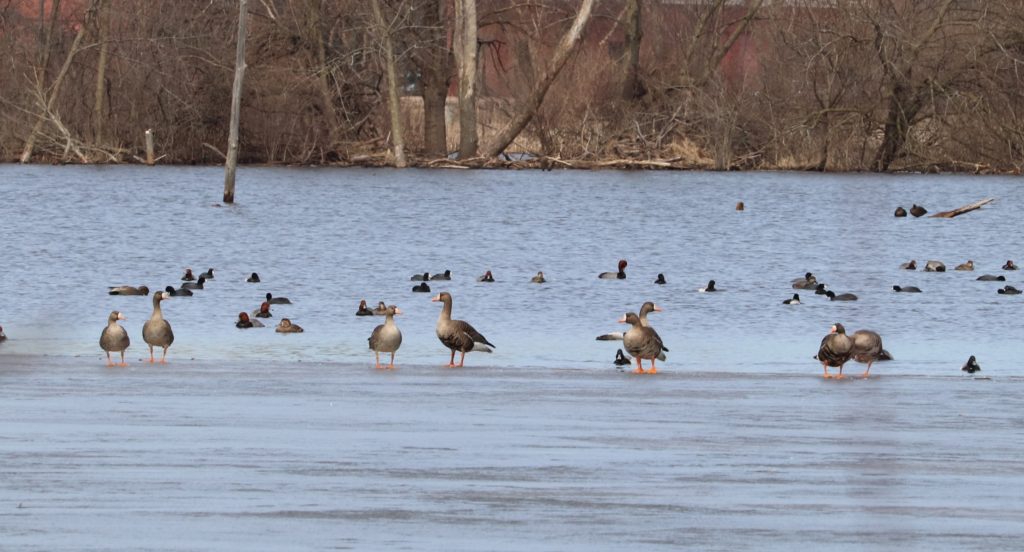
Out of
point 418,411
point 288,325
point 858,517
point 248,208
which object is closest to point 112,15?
point 248,208

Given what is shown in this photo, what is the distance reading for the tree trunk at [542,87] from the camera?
205 ft

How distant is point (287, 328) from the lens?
20.1m

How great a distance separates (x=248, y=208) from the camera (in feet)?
153

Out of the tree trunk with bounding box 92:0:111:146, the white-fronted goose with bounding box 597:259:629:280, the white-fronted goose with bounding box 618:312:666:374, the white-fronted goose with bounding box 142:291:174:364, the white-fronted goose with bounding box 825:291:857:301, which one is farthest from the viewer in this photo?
the tree trunk with bounding box 92:0:111:146

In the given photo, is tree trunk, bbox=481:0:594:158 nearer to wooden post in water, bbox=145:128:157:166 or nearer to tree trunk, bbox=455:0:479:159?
tree trunk, bbox=455:0:479:159

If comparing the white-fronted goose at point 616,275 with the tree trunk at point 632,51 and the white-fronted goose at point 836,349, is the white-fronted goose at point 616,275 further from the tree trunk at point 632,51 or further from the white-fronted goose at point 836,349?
the tree trunk at point 632,51

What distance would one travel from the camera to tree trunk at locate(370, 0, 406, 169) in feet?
198

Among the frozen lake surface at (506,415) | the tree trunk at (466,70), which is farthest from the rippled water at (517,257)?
the tree trunk at (466,70)

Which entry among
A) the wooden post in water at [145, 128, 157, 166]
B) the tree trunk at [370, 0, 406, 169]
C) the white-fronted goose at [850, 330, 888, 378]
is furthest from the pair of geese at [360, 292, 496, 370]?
the wooden post in water at [145, 128, 157, 166]

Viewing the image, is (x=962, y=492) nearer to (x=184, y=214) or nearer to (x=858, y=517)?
(x=858, y=517)

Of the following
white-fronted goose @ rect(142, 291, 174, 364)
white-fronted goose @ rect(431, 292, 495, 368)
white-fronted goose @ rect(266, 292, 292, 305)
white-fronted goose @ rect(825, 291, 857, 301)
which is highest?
white-fronted goose @ rect(825, 291, 857, 301)

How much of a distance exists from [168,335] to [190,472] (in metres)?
6.09

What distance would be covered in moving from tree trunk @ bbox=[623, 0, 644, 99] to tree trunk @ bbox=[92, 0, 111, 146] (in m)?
18.4

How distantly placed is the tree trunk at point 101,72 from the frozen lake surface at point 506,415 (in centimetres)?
3134
